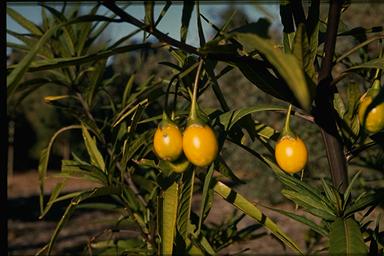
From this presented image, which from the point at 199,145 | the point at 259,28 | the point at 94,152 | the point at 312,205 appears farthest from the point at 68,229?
the point at 259,28

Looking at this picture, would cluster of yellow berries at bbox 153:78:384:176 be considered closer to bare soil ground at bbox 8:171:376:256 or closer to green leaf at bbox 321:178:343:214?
green leaf at bbox 321:178:343:214

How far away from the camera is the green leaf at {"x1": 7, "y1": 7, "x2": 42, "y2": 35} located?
4.09 feet

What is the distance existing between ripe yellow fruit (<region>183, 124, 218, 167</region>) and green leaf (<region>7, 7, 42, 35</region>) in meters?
0.83

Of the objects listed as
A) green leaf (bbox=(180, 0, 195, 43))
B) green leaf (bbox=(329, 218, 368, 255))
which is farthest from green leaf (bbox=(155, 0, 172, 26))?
green leaf (bbox=(329, 218, 368, 255))

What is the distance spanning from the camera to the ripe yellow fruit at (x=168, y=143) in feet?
1.92

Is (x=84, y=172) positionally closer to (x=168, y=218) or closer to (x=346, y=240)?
(x=168, y=218)

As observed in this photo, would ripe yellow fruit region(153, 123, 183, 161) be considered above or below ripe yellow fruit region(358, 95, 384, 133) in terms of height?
below

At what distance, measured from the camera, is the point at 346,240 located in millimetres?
565

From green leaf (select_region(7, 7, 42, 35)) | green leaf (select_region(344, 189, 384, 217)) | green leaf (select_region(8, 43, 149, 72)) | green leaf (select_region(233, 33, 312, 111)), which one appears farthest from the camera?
green leaf (select_region(7, 7, 42, 35))

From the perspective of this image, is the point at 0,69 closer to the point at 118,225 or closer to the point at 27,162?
the point at 118,225

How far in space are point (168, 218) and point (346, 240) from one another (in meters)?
0.26

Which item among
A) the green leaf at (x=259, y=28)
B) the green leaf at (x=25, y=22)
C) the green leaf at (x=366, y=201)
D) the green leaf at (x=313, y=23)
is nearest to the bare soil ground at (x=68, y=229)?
the green leaf at (x=25, y=22)

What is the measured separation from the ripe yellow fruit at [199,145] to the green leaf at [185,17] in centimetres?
16

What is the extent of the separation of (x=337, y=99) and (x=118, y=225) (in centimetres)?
66
